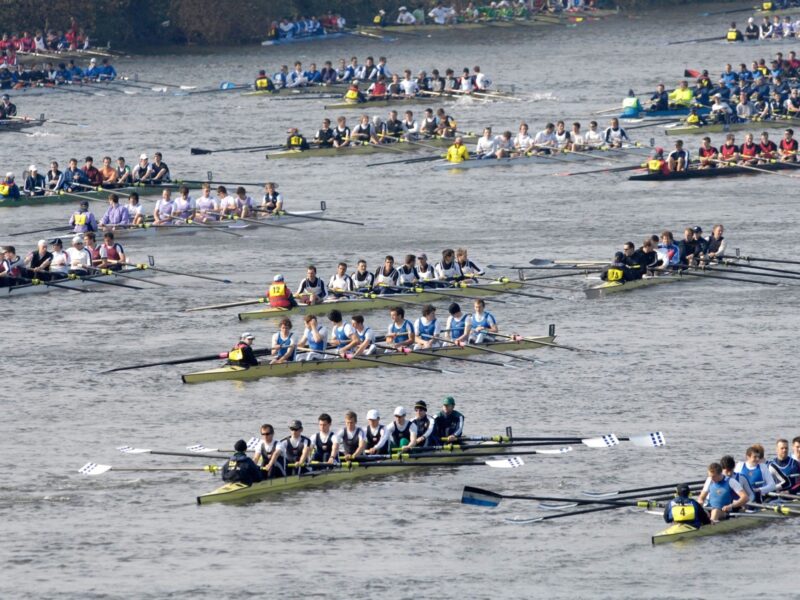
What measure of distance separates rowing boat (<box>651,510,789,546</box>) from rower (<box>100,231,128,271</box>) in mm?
21085

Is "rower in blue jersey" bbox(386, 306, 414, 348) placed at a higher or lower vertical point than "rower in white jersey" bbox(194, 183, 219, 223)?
lower

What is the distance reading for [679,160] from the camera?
57562mm

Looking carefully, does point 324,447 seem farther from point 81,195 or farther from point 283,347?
point 81,195

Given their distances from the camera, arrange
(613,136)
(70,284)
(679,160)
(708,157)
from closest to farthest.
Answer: (70,284), (679,160), (708,157), (613,136)

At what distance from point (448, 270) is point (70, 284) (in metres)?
9.25

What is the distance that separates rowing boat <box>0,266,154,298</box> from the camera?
4381 cm

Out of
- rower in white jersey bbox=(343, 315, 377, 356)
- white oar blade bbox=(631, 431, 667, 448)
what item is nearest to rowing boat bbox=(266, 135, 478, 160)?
rower in white jersey bbox=(343, 315, 377, 356)

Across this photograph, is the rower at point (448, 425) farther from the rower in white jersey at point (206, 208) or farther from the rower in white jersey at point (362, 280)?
the rower in white jersey at point (206, 208)

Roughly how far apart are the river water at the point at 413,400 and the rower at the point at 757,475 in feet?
2.12

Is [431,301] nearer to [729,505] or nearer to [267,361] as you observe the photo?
[267,361]

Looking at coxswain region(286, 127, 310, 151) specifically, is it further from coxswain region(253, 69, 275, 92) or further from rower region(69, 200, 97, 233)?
coxswain region(253, 69, 275, 92)

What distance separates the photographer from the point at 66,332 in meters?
40.9

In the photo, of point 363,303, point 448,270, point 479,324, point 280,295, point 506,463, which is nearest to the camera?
point 506,463

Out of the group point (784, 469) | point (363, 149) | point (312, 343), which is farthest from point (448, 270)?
point (363, 149)
